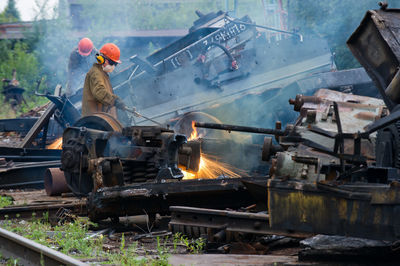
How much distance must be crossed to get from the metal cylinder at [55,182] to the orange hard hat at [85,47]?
5.29 meters

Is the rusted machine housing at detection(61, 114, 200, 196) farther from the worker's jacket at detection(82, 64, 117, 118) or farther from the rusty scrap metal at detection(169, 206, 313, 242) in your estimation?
the rusty scrap metal at detection(169, 206, 313, 242)

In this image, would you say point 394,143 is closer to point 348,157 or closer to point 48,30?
point 348,157

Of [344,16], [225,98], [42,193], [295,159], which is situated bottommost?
[42,193]

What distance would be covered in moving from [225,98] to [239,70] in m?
0.70

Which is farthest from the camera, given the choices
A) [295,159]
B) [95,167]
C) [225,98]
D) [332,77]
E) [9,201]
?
[225,98]

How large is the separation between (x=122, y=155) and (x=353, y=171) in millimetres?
4168

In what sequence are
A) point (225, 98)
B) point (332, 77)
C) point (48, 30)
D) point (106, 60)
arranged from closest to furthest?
1. point (106, 60)
2. point (332, 77)
3. point (225, 98)
4. point (48, 30)

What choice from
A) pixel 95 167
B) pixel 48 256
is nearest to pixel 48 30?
pixel 95 167

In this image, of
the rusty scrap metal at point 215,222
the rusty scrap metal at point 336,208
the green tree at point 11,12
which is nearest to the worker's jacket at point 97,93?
the rusty scrap metal at point 215,222

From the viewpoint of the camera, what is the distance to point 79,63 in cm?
1433

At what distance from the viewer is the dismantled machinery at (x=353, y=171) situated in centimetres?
391

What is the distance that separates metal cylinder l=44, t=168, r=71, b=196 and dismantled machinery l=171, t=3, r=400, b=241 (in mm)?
4139

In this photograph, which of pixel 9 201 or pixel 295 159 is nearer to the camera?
pixel 295 159

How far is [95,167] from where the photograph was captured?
736cm
